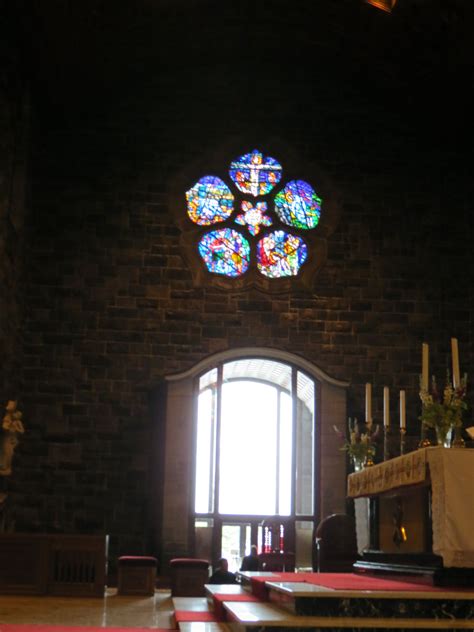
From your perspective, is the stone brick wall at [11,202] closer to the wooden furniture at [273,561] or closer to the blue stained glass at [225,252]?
the blue stained glass at [225,252]

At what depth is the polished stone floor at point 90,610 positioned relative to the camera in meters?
6.70

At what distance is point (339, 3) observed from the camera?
12305mm

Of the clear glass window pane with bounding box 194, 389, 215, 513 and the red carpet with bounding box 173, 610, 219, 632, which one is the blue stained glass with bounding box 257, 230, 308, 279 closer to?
the clear glass window pane with bounding box 194, 389, 215, 513

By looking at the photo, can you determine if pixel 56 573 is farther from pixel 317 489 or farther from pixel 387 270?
pixel 387 270

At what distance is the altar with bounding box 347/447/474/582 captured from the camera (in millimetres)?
5574

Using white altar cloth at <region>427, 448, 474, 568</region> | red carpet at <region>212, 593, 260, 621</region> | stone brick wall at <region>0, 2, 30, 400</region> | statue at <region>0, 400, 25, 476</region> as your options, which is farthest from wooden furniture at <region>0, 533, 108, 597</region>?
white altar cloth at <region>427, 448, 474, 568</region>

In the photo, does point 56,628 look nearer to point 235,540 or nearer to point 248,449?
point 235,540

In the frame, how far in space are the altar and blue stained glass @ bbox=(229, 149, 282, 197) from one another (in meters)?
7.26

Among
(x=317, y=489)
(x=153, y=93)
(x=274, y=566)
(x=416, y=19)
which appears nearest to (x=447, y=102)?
(x=416, y=19)

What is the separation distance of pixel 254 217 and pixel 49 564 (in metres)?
6.19

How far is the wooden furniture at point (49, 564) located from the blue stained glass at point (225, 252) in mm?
5034

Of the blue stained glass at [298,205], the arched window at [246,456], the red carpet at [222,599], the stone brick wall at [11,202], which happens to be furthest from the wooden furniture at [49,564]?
the blue stained glass at [298,205]

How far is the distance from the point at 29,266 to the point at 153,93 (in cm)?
319

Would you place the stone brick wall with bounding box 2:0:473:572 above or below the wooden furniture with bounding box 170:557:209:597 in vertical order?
above
